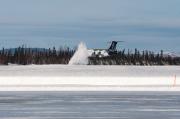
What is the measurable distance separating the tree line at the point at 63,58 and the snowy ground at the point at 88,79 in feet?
23.2

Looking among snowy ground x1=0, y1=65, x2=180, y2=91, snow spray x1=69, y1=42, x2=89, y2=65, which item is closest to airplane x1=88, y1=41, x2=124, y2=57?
snow spray x1=69, y1=42, x2=89, y2=65

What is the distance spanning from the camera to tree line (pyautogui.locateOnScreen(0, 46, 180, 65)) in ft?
182

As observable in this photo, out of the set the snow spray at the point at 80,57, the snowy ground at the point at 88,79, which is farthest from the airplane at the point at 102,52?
the snowy ground at the point at 88,79

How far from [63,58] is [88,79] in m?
16.4

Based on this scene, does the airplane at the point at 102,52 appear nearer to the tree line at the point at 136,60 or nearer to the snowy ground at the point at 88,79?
the tree line at the point at 136,60

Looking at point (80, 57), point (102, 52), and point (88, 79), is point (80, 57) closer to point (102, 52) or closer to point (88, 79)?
point (102, 52)

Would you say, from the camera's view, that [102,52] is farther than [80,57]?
Yes

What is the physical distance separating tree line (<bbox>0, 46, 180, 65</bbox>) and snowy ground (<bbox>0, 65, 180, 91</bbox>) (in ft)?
23.2

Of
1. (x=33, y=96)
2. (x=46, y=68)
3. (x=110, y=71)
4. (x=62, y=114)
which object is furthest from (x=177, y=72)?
(x=62, y=114)

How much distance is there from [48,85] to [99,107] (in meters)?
14.3

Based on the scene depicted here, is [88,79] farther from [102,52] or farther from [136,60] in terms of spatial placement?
[102,52]

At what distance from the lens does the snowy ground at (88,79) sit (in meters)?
35.8

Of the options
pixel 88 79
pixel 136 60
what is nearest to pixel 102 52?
pixel 136 60

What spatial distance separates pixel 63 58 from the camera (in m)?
56.8
